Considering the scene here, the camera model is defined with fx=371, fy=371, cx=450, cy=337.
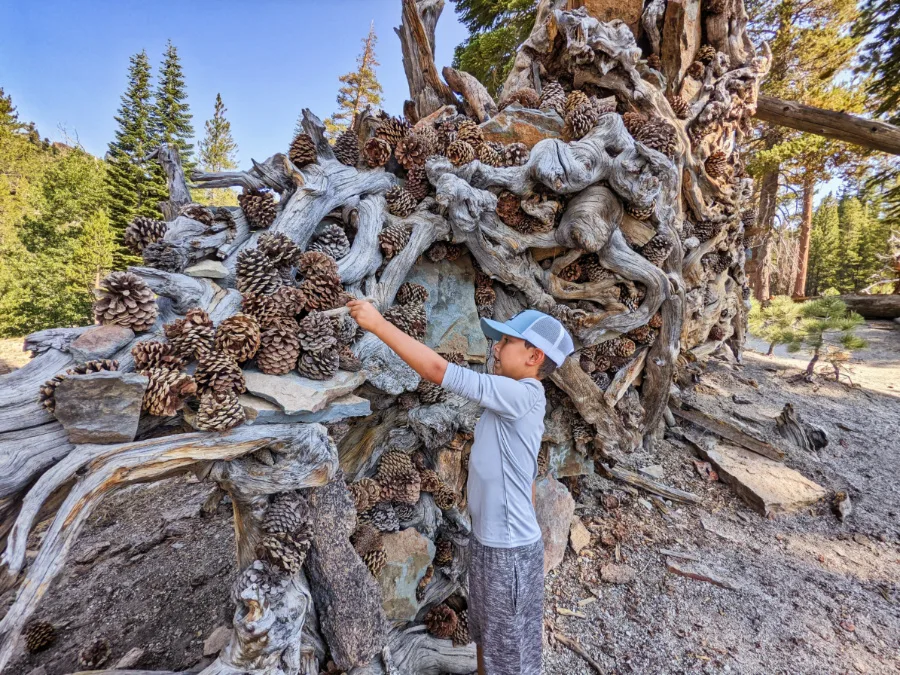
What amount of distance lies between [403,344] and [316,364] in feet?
2.19

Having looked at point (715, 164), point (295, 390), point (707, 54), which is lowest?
point (295, 390)

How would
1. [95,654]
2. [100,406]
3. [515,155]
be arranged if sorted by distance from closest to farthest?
1. [100,406]
2. [95,654]
3. [515,155]

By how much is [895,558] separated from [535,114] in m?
6.32

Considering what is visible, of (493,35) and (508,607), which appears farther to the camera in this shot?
(493,35)

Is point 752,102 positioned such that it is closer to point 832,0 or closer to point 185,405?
point 185,405

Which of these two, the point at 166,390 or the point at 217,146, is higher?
the point at 217,146

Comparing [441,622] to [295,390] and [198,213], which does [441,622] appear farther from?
[198,213]

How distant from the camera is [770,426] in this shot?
6.33m

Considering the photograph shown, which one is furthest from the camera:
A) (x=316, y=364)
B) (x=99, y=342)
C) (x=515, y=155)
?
(x=515, y=155)

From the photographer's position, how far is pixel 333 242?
303 cm

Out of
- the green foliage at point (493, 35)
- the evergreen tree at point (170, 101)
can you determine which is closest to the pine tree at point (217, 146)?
the evergreen tree at point (170, 101)

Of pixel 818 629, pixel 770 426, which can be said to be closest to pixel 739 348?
pixel 770 426

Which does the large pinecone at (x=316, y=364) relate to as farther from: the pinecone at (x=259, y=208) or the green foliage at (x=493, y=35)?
the green foliage at (x=493, y=35)

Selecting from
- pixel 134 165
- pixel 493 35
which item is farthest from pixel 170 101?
pixel 493 35
